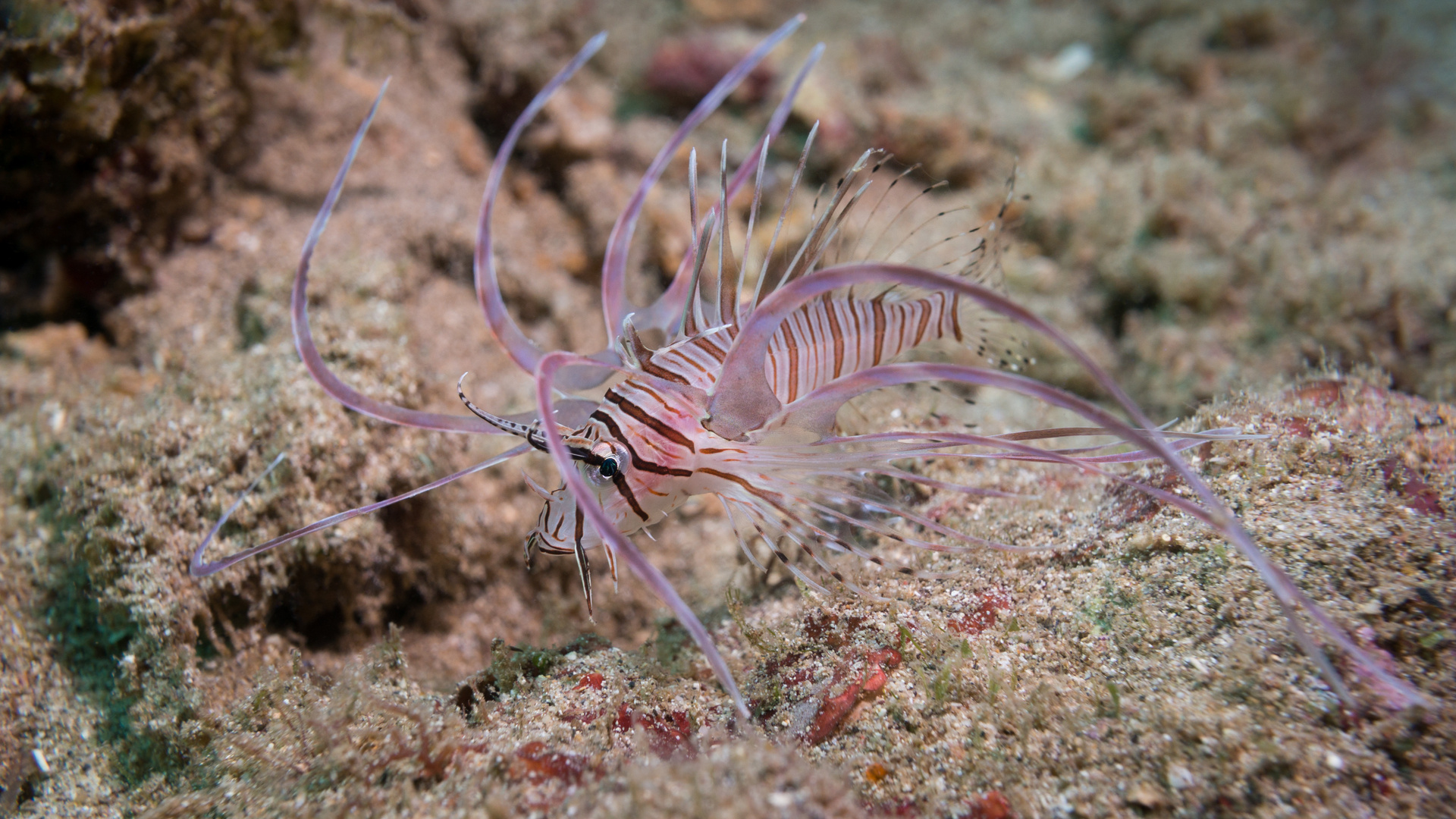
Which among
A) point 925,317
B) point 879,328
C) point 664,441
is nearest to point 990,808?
point 664,441

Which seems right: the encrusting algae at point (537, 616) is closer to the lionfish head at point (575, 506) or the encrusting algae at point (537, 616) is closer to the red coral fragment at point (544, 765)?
the red coral fragment at point (544, 765)

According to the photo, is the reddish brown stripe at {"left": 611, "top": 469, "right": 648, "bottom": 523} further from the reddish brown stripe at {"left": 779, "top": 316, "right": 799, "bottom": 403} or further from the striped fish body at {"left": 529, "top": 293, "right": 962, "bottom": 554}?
the reddish brown stripe at {"left": 779, "top": 316, "right": 799, "bottom": 403}

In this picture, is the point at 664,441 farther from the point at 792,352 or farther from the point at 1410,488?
the point at 1410,488

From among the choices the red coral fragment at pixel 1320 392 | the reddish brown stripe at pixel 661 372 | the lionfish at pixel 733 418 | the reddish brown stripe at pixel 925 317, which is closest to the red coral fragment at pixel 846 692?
the lionfish at pixel 733 418

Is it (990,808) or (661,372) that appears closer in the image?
(990,808)

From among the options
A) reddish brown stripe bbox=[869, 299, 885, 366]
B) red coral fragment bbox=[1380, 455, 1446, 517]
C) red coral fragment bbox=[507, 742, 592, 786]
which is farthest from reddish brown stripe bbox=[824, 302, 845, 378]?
red coral fragment bbox=[1380, 455, 1446, 517]

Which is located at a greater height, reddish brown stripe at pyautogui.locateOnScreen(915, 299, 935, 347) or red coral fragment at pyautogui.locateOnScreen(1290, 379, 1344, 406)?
red coral fragment at pyautogui.locateOnScreen(1290, 379, 1344, 406)

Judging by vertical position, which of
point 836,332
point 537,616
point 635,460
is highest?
point 836,332
